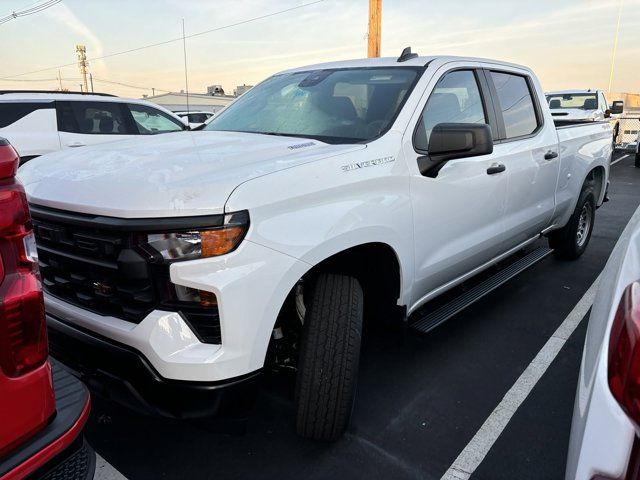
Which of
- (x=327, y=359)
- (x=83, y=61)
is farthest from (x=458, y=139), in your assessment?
(x=83, y=61)

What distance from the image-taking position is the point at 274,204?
2004mm

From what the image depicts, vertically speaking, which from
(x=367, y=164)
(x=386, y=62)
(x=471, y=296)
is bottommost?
(x=471, y=296)

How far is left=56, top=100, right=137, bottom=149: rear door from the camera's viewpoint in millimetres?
7891

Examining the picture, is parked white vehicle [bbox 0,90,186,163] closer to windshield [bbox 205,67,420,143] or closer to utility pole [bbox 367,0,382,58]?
windshield [bbox 205,67,420,143]

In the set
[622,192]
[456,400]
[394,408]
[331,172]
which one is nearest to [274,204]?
[331,172]

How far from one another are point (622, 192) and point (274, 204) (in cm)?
1034

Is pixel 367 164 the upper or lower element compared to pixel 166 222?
upper

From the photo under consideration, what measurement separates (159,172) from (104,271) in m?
0.46

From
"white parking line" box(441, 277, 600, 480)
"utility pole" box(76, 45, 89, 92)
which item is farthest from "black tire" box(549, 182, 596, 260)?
"utility pole" box(76, 45, 89, 92)

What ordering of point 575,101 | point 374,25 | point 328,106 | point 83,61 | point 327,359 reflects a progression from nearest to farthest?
point 327,359 → point 328,106 → point 374,25 → point 575,101 → point 83,61

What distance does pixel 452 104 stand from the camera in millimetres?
3305

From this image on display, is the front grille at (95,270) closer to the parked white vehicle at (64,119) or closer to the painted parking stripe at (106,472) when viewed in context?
the painted parking stripe at (106,472)

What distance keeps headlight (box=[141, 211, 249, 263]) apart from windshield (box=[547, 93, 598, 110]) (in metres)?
15.3

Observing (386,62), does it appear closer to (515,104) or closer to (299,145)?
(299,145)
